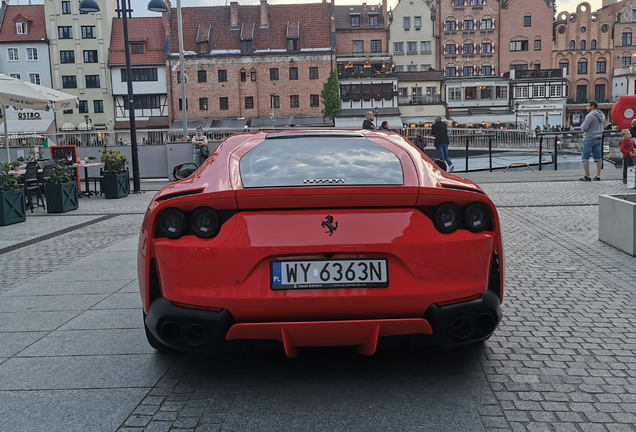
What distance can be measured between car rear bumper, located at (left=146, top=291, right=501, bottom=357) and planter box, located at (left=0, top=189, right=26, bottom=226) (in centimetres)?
919

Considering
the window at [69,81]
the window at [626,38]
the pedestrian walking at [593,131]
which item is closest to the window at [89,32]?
the window at [69,81]

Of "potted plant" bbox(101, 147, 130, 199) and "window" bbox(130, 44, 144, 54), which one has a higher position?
"window" bbox(130, 44, 144, 54)

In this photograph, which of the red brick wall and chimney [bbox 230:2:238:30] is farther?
chimney [bbox 230:2:238:30]

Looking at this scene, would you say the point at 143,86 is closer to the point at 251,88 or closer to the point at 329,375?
the point at 251,88

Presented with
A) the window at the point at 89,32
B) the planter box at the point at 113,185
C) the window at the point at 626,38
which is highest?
the window at the point at 89,32

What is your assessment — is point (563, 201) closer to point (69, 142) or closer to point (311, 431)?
point (311, 431)

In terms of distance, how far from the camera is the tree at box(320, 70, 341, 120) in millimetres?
60719

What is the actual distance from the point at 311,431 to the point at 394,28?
2730 inches

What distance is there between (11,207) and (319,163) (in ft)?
31.5

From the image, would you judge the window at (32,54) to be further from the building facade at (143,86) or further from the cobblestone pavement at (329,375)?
the cobblestone pavement at (329,375)

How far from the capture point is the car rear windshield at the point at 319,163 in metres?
3.41

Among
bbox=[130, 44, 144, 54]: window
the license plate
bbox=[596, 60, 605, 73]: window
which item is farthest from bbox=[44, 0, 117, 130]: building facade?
the license plate

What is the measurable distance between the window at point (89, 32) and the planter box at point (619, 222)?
6376cm

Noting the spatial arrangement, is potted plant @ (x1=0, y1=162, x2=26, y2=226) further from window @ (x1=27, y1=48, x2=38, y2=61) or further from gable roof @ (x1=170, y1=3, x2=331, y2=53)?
window @ (x1=27, y1=48, x2=38, y2=61)
